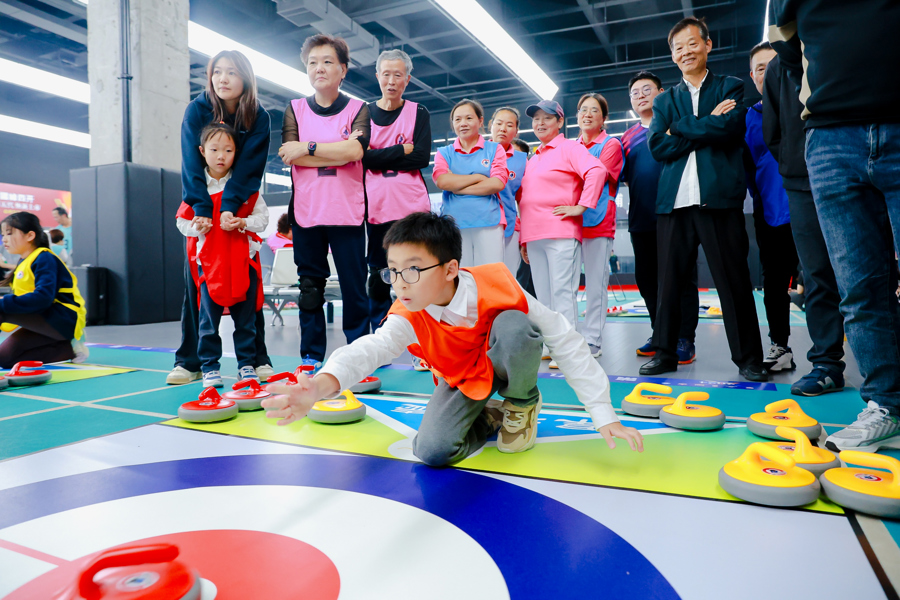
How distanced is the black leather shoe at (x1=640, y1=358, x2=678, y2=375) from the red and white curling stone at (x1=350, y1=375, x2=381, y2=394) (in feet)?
5.06

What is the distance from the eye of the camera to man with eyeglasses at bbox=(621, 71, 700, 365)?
3.68 m

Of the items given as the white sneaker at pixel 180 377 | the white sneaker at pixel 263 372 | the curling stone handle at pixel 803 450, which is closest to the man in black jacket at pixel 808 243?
A: the curling stone handle at pixel 803 450

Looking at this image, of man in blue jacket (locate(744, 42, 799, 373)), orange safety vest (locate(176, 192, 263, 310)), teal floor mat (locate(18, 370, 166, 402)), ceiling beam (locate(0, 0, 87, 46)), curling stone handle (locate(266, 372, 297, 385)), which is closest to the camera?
curling stone handle (locate(266, 372, 297, 385))

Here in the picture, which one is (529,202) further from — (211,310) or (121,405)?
(121,405)

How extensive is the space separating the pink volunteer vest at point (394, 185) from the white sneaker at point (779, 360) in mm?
2250

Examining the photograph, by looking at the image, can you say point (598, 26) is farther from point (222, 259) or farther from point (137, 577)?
point (137, 577)

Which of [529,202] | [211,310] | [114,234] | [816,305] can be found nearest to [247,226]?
[211,310]

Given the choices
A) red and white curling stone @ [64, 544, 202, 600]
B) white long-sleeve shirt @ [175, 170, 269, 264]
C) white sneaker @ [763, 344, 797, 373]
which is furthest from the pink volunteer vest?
red and white curling stone @ [64, 544, 202, 600]

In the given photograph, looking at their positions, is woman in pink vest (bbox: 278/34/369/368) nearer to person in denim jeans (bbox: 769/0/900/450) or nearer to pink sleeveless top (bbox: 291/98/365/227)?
pink sleeveless top (bbox: 291/98/365/227)

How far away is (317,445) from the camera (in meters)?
1.91

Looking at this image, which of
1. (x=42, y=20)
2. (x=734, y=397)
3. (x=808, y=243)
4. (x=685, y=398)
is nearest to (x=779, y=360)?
(x=734, y=397)

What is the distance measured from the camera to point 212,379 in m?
2.93

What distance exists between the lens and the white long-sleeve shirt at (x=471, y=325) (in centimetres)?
154

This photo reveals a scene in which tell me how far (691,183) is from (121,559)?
3.02 metres
